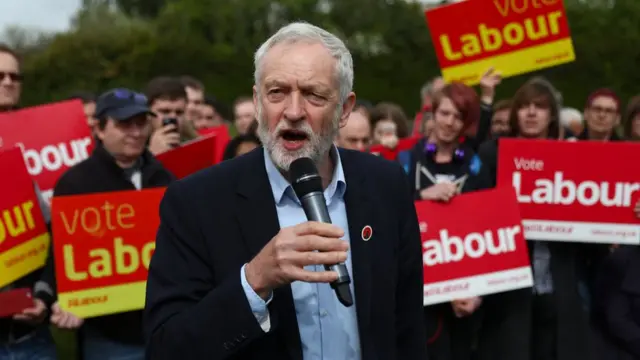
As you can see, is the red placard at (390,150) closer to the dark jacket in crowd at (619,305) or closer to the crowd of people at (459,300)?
the crowd of people at (459,300)

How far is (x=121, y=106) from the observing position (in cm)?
538

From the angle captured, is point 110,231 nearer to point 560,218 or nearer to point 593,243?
point 560,218

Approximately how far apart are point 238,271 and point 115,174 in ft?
9.78

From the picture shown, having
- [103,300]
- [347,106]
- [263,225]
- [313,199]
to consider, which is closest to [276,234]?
[263,225]

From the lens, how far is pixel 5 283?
195 inches

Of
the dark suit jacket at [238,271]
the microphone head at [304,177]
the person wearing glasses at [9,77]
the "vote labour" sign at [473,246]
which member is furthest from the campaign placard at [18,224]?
the microphone head at [304,177]

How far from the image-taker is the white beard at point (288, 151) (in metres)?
2.58

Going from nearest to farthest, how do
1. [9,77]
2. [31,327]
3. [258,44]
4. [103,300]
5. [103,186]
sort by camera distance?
1. [31,327]
2. [103,300]
3. [103,186]
4. [9,77]
5. [258,44]

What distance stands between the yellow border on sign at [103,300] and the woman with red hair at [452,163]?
183 cm

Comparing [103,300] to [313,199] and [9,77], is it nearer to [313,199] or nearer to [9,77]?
[9,77]

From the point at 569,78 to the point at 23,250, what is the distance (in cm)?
1992

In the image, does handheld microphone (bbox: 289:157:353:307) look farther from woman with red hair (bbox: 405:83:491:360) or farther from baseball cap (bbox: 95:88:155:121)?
woman with red hair (bbox: 405:83:491:360)

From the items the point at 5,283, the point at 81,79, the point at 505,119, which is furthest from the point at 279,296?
the point at 81,79

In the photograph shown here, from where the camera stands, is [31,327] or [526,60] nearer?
[31,327]
